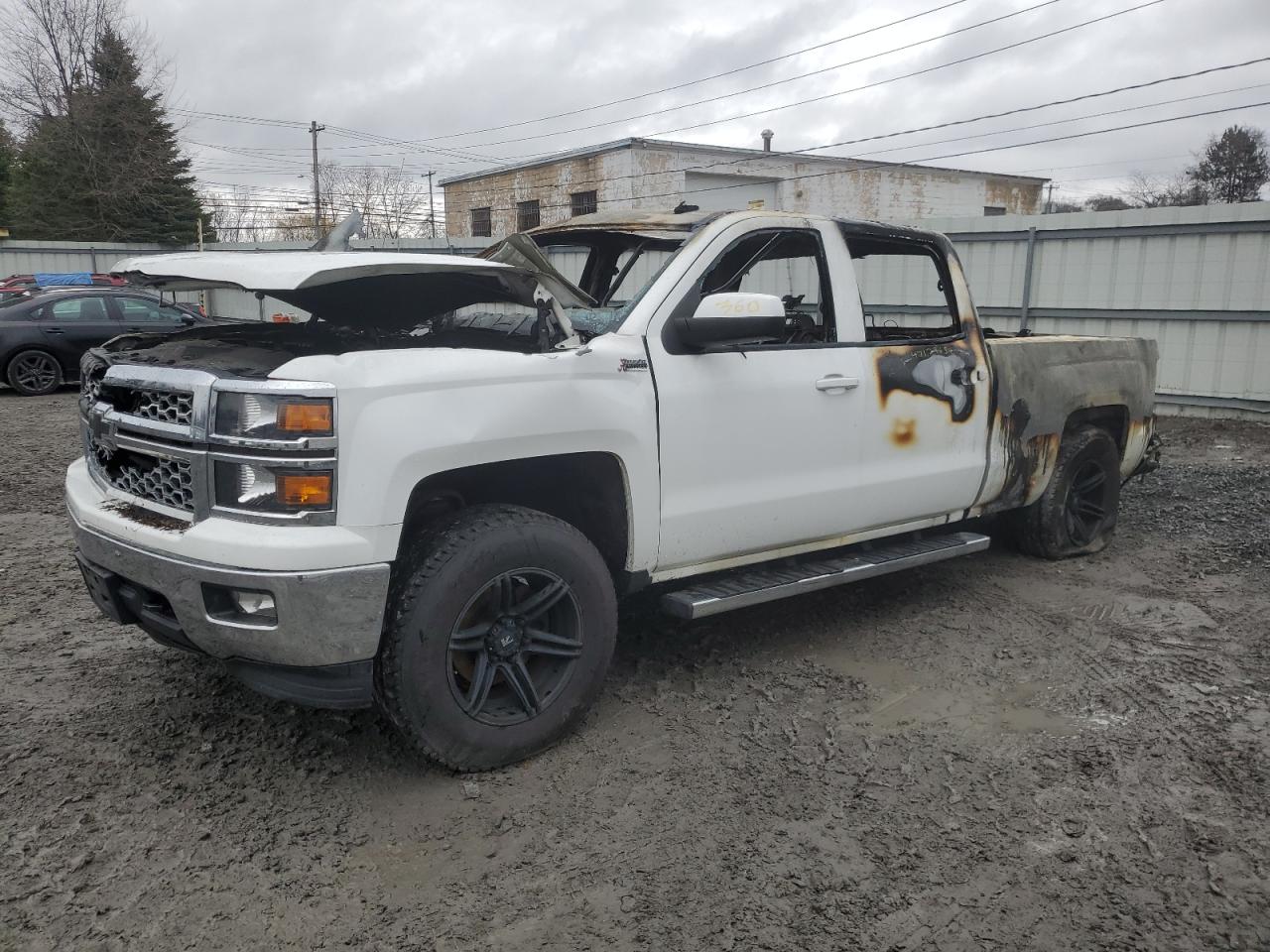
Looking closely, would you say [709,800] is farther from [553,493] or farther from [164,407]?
[164,407]

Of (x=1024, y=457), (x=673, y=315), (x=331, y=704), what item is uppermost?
(x=673, y=315)

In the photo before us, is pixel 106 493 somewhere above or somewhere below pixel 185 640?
above

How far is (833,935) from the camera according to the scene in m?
2.55

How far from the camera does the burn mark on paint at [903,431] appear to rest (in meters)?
4.44

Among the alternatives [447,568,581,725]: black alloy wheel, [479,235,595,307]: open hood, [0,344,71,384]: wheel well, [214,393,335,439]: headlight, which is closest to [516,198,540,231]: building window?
[0,344,71,384]: wheel well

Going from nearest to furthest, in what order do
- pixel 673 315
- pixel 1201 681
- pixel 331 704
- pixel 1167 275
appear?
1. pixel 331 704
2. pixel 673 315
3. pixel 1201 681
4. pixel 1167 275

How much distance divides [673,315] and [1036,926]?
7.58 feet

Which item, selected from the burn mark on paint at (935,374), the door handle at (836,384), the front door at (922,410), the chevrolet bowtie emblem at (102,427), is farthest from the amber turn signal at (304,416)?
the burn mark on paint at (935,374)

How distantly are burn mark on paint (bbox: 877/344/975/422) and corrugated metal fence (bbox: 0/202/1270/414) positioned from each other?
7.22 meters

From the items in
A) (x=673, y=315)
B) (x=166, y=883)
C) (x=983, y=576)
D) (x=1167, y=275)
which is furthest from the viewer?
(x=1167, y=275)

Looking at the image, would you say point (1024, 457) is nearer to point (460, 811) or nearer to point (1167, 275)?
point (460, 811)

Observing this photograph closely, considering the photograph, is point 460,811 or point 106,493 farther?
point 106,493

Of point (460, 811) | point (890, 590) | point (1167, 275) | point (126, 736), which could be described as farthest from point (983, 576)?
point (1167, 275)

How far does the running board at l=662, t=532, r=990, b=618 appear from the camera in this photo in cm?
377
